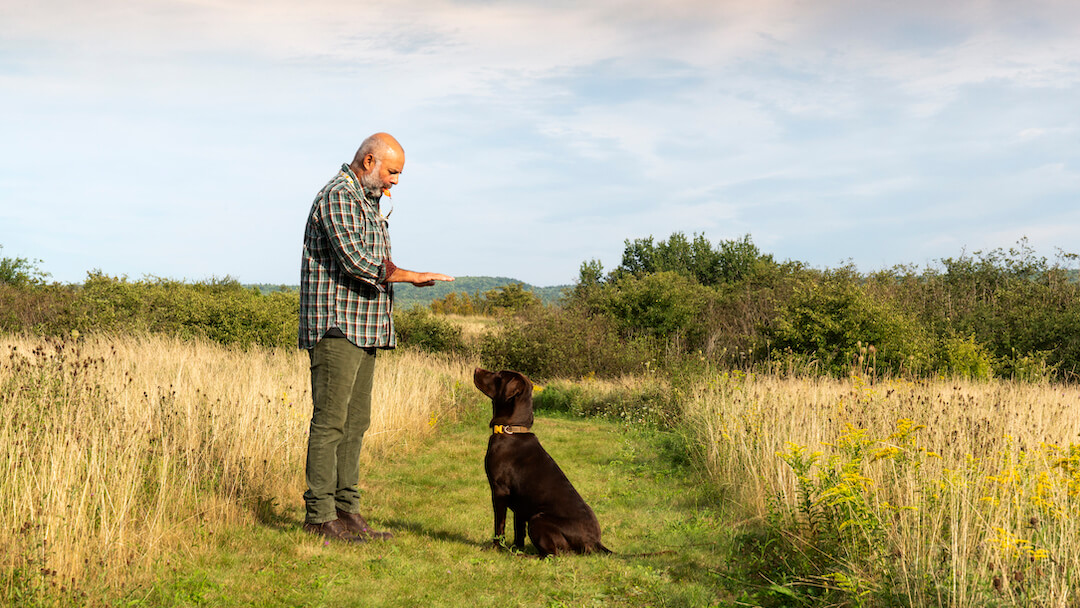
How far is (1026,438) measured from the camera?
16.0ft

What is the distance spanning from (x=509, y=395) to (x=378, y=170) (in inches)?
62.1

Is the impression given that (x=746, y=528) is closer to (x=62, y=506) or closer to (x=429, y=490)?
(x=429, y=490)

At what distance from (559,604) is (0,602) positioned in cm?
240

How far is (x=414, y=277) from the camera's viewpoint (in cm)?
426

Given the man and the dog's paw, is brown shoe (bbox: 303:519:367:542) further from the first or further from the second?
the dog's paw

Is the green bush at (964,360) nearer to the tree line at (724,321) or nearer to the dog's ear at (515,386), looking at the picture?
the tree line at (724,321)

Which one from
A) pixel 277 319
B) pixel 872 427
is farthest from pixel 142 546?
pixel 277 319

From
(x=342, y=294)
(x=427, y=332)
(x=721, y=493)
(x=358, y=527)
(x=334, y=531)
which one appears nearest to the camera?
(x=342, y=294)

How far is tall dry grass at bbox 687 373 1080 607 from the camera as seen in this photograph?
2.99 m

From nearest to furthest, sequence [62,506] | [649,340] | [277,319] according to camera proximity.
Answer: [62,506] → [277,319] → [649,340]

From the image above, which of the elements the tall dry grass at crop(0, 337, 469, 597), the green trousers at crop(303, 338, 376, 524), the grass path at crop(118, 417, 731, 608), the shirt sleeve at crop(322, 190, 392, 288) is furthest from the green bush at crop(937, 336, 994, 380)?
the shirt sleeve at crop(322, 190, 392, 288)

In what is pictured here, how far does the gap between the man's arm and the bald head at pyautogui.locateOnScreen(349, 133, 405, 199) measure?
1.81 ft

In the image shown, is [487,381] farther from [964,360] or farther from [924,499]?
[964,360]

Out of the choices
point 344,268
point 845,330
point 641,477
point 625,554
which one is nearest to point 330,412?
point 344,268
